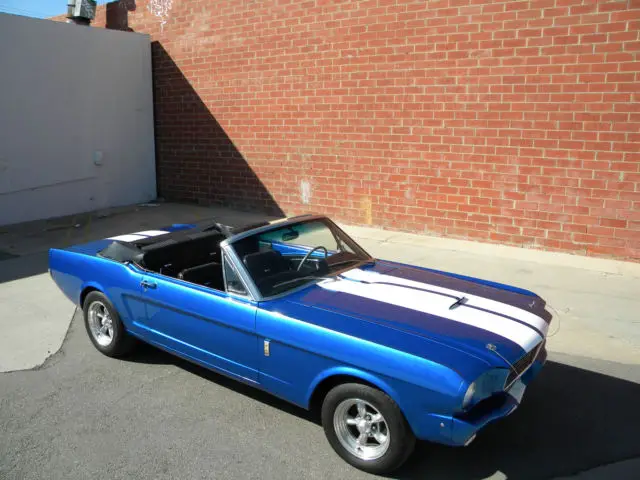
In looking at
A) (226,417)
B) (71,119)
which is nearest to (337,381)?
(226,417)

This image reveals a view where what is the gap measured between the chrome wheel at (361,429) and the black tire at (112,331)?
2.33 m

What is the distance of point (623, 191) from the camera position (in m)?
8.04

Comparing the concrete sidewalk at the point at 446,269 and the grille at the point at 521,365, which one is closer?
the grille at the point at 521,365

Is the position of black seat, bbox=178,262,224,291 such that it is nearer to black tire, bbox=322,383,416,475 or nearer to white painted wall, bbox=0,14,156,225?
black tire, bbox=322,383,416,475

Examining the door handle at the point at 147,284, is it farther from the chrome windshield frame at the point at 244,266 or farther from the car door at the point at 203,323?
the chrome windshield frame at the point at 244,266

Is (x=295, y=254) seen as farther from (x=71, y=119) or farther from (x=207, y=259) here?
(x=71, y=119)

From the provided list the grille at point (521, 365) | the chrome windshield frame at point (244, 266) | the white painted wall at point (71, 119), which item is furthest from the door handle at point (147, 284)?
the white painted wall at point (71, 119)

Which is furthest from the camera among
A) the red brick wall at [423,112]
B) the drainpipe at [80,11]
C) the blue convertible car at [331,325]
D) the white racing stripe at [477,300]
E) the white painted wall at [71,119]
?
the drainpipe at [80,11]

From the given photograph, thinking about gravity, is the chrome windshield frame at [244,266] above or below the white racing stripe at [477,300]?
above

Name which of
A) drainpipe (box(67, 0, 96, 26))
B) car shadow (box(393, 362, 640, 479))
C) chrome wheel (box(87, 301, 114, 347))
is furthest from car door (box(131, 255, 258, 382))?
drainpipe (box(67, 0, 96, 26))

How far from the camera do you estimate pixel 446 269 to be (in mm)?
7871

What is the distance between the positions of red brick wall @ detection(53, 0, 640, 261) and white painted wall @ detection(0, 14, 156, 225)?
1005 millimetres

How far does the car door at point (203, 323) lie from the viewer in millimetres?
4031

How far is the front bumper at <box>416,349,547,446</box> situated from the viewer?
10.2 feet
